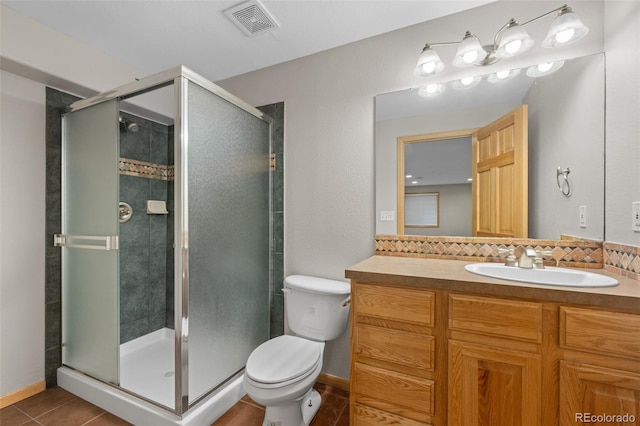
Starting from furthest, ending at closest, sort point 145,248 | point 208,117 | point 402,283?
1. point 145,248
2. point 208,117
3. point 402,283

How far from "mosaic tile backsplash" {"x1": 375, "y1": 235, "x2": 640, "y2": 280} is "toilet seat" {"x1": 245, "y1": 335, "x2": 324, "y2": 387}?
724mm

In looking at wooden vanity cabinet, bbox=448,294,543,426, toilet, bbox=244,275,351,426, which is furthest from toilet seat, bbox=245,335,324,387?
wooden vanity cabinet, bbox=448,294,543,426

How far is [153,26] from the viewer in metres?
1.71

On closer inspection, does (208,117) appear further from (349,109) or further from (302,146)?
(349,109)

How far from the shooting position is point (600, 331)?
905 mm

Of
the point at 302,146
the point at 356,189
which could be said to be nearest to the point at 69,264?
the point at 302,146

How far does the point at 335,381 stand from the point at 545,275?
4.70 feet

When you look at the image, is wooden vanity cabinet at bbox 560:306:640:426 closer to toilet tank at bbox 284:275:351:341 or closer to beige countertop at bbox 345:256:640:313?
beige countertop at bbox 345:256:640:313

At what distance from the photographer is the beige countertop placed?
2.95 feet

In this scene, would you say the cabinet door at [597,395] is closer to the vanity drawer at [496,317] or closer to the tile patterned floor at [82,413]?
the vanity drawer at [496,317]

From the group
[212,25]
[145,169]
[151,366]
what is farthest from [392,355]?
[145,169]

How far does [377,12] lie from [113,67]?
192 cm

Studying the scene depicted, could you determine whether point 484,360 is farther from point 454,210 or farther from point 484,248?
point 454,210

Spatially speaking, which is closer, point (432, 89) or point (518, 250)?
point (518, 250)
